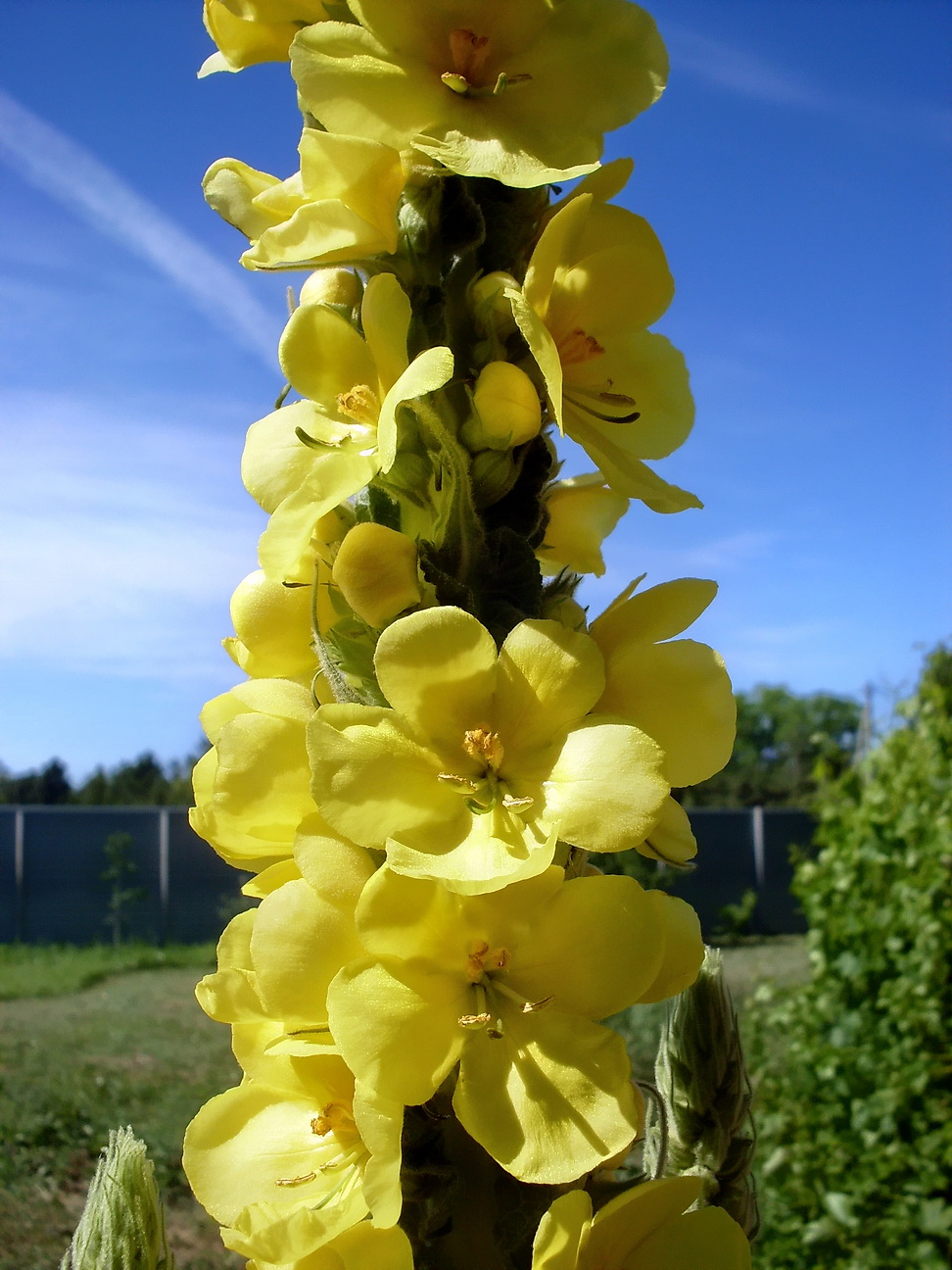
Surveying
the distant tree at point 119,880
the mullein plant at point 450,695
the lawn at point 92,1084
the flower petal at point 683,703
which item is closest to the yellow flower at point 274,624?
the mullein plant at point 450,695

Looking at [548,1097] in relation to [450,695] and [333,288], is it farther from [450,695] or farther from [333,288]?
[333,288]

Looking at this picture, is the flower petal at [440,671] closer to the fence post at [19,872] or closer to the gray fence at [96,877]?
the gray fence at [96,877]

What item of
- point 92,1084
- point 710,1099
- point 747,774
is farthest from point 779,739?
point 710,1099

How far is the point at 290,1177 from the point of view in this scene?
1.01m

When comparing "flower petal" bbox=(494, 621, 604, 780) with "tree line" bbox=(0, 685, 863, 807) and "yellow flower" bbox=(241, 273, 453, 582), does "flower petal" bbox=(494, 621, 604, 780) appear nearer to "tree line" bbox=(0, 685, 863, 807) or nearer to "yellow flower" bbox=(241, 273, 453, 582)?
"yellow flower" bbox=(241, 273, 453, 582)

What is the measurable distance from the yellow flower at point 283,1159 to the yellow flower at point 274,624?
0.42 metres

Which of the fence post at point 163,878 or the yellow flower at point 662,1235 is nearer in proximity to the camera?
the yellow flower at point 662,1235

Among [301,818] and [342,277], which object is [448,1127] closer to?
[301,818]

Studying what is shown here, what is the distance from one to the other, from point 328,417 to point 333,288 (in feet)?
0.49

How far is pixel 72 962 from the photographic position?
12.2m

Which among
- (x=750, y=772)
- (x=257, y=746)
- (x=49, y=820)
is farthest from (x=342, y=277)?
(x=750, y=772)

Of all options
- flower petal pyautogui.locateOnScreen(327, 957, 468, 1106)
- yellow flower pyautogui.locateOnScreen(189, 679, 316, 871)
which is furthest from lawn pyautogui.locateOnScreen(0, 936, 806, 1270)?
flower petal pyautogui.locateOnScreen(327, 957, 468, 1106)

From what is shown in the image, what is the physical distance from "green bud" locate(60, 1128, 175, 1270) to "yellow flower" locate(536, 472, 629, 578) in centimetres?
81

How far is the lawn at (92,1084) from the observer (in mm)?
5105
